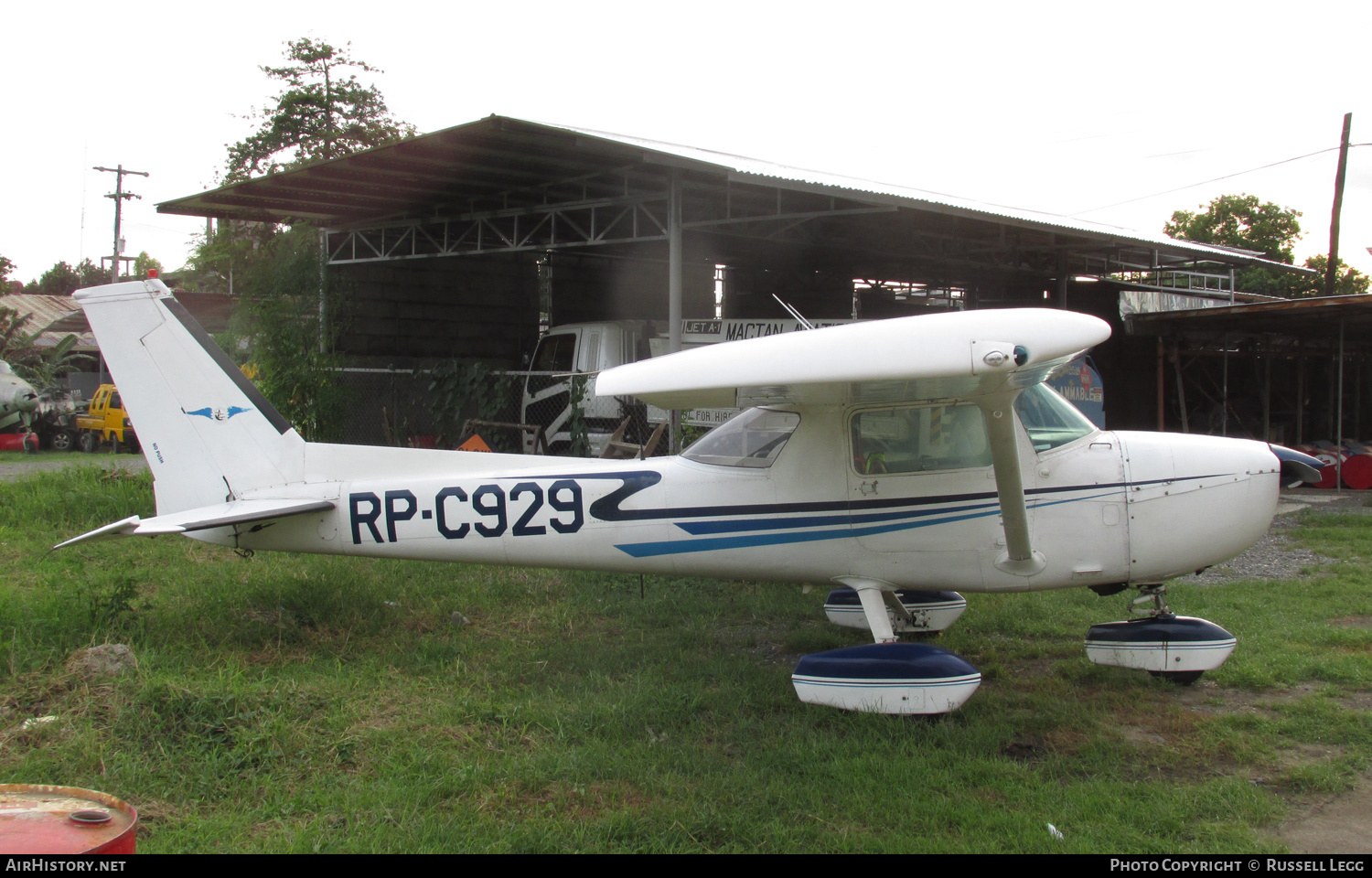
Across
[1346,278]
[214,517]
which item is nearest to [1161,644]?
[214,517]

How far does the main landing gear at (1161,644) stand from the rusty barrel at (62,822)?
510 centimetres

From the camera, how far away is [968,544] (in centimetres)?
511

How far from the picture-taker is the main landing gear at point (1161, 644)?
5.24 metres

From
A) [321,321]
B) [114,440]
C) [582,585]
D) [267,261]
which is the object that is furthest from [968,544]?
[114,440]

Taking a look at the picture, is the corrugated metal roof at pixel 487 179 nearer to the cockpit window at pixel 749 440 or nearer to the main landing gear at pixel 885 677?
the cockpit window at pixel 749 440

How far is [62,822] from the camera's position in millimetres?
2477

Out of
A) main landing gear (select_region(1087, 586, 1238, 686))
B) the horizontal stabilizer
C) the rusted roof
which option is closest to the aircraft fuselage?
the horizontal stabilizer

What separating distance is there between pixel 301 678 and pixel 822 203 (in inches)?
365

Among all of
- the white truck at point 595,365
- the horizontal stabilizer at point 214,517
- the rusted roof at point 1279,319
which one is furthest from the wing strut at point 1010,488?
the rusted roof at point 1279,319

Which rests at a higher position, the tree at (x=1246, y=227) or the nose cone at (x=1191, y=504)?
the tree at (x=1246, y=227)

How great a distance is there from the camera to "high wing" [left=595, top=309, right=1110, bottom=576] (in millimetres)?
3746

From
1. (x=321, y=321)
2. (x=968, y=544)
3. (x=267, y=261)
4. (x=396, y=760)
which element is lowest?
(x=396, y=760)

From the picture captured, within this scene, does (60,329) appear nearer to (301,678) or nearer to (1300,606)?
(301,678)

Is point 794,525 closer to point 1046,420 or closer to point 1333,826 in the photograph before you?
point 1046,420
